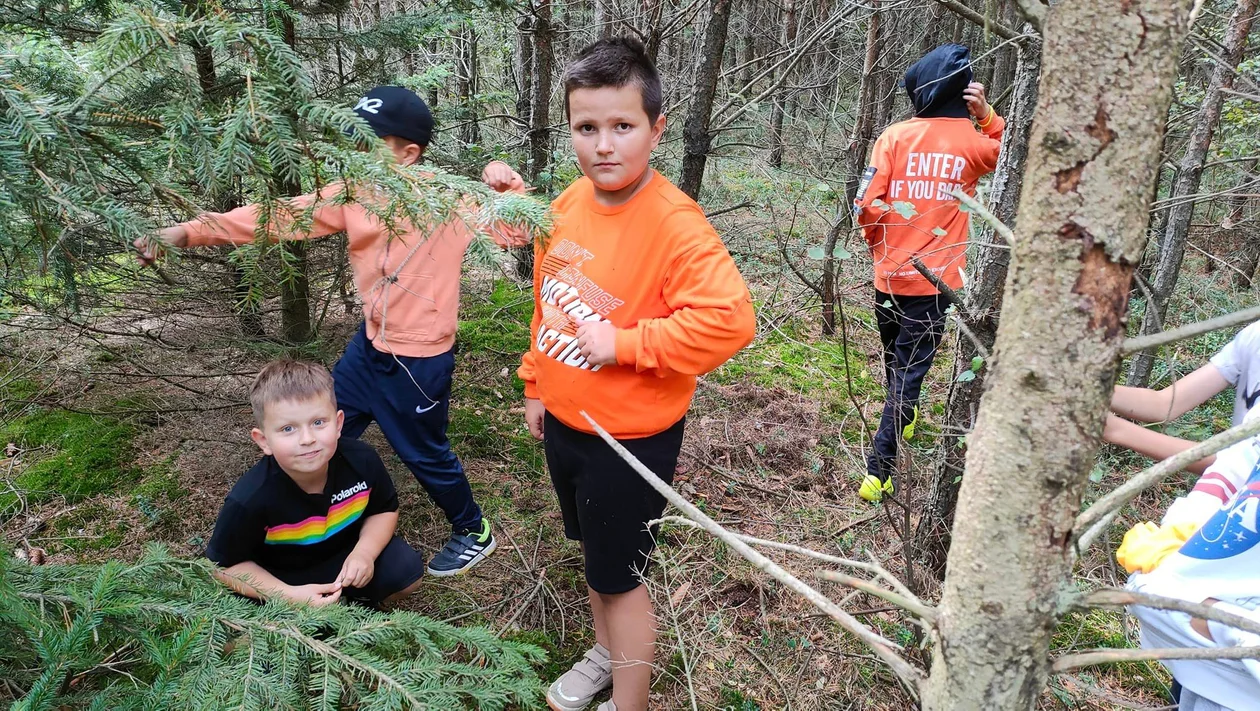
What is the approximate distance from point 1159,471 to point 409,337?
103 inches

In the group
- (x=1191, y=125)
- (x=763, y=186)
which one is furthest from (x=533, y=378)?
(x=763, y=186)

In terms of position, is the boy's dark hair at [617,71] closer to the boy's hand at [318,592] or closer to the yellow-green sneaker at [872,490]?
the boy's hand at [318,592]

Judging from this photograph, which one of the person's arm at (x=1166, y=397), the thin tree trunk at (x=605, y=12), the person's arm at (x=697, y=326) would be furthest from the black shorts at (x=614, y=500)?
the thin tree trunk at (x=605, y=12)

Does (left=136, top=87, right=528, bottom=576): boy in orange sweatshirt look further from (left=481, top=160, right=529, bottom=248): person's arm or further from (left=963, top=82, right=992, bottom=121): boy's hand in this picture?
(left=963, top=82, right=992, bottom=121): boy's hand

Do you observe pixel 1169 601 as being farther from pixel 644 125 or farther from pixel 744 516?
pixel 744 516

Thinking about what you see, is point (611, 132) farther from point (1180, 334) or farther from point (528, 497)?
point (528, 497)

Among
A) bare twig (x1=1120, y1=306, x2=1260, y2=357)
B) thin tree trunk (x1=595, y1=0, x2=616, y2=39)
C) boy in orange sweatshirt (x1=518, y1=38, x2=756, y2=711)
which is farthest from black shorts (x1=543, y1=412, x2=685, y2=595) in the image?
thin tree trunk (x1=595, y1=0, x2=616, y2=39)

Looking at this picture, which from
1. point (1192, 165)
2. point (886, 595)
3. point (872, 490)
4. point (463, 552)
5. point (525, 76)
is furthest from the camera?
point (525, 76)

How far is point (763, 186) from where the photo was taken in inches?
348

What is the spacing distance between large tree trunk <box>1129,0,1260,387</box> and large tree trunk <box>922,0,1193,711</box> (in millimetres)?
3151

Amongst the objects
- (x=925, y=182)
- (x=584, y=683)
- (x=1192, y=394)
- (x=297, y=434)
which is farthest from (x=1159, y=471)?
(x=925, y=182)

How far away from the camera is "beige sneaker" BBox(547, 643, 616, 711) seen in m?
2.31

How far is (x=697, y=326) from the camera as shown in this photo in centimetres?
178

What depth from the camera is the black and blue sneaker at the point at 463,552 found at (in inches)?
118
